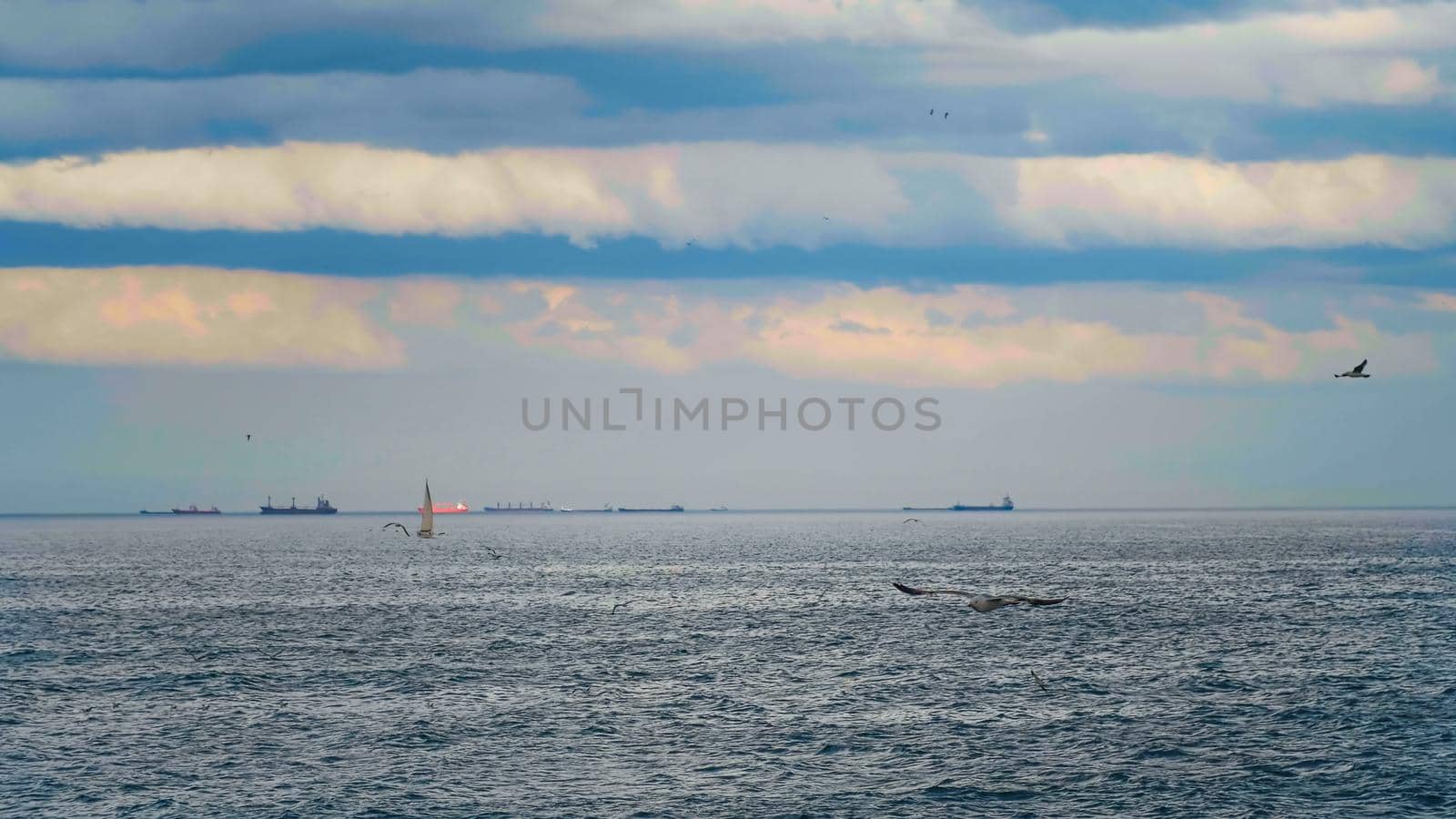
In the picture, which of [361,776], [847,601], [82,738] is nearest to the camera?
[361,776]

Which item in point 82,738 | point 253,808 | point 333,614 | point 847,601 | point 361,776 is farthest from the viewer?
point 847,601

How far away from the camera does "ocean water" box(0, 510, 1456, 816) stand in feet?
176

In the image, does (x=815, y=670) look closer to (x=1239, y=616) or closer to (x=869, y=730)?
(x=869, y=730)

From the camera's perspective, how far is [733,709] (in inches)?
2771

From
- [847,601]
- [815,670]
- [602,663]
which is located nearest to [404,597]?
[847,601]

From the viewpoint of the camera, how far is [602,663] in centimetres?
8681

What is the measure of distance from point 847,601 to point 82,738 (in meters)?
80.0

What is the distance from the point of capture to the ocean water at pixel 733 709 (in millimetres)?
53750

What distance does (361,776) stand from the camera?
→ 56.6 metres

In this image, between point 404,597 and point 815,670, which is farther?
point 404,597

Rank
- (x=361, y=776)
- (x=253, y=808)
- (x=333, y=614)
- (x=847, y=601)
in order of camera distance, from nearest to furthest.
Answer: (x=253, y=808)
(x=361, y=776)
(x=333, y=614)
(x=847, y=601)

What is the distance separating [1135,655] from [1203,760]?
3233cm

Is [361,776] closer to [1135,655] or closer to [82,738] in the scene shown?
[82,738]

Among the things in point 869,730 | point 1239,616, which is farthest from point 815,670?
point 1239,616
